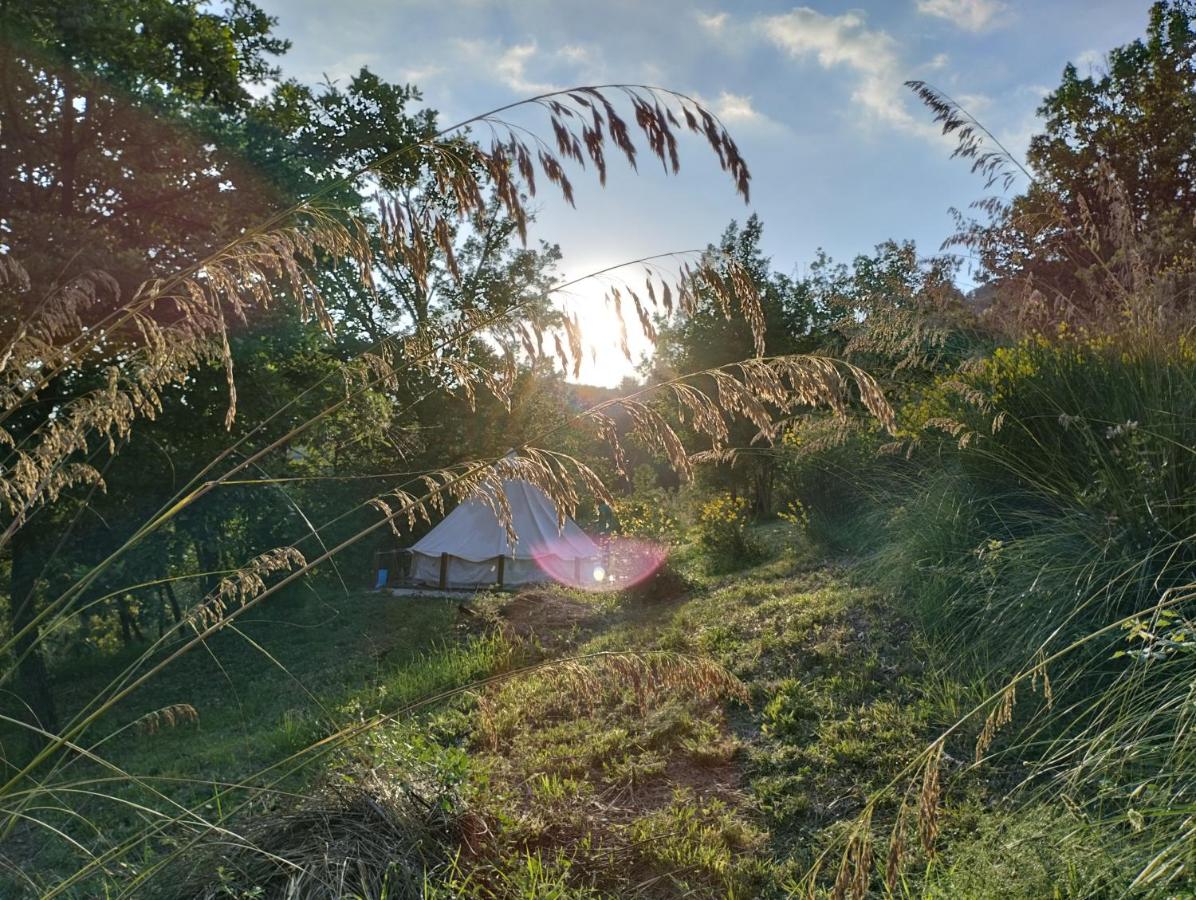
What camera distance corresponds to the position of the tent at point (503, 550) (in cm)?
1627

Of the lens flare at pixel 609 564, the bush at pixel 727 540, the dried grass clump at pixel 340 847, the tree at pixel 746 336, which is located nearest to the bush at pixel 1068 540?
the dried grass clump at pixel 340 847

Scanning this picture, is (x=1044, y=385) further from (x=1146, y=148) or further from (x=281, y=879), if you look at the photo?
(x=1146, y=148)

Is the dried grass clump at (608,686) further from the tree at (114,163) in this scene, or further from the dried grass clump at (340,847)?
the tree at (114,163)

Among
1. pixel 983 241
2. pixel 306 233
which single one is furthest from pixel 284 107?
pixel 306 233

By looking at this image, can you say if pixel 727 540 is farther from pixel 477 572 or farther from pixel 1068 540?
pixel 477 572

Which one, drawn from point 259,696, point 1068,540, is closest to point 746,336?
point 259,696

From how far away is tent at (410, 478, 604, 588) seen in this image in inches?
640

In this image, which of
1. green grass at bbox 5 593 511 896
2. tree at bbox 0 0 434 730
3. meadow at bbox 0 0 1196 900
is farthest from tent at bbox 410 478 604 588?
tree at bbox 0 0 434 730

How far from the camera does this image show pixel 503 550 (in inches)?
642

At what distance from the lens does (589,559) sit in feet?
52.9

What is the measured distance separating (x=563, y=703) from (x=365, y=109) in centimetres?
1219

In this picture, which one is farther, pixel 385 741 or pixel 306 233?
pixel 385 741

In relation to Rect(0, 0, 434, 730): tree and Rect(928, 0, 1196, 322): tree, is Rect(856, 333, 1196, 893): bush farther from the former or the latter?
Rect(0, 0, 434, 730): tree

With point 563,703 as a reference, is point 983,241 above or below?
above
